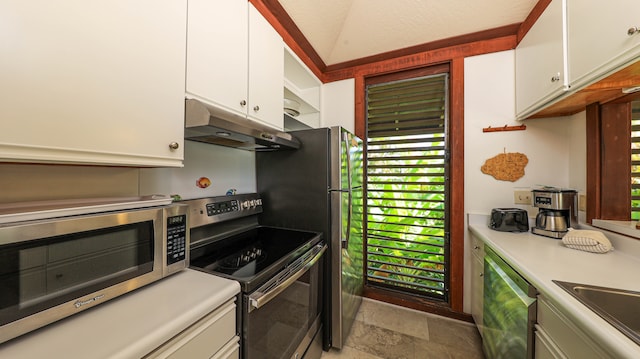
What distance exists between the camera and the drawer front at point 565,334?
682mm

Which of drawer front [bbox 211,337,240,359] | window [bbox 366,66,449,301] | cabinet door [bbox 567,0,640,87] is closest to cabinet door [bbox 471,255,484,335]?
window [bbox 366,66,449,301]

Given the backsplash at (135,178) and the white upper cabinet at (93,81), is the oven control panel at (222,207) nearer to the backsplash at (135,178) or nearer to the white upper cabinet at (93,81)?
the backsplash at (135,178)

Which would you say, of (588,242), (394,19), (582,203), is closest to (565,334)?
(588,242)

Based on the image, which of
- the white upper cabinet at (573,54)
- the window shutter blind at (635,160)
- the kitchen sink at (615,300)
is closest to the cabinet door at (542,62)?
the white upper cabinet at (573,54)

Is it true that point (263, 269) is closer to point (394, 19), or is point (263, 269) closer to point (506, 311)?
point (506, 311)

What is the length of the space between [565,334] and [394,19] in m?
2.13

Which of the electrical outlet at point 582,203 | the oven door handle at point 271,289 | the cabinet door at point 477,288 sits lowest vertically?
the cabinet door at point 477,288

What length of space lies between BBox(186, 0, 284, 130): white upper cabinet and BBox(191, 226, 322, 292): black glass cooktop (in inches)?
27.9

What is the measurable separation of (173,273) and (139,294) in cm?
14

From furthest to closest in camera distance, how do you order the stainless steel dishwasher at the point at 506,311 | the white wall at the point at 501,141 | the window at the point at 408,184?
the window at the point at 408,184, the white wall at the point at 501,141, the stainless steel dishwasher at the point at 506,311

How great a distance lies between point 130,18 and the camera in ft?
2.53

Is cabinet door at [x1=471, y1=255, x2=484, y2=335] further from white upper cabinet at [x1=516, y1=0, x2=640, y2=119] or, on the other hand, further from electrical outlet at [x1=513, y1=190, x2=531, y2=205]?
white upper cabinet at [x1=516, y1=0, x2=640, y2=119]

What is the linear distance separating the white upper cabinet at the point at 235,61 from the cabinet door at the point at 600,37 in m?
1.69

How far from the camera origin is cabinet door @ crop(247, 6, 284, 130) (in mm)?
1314
